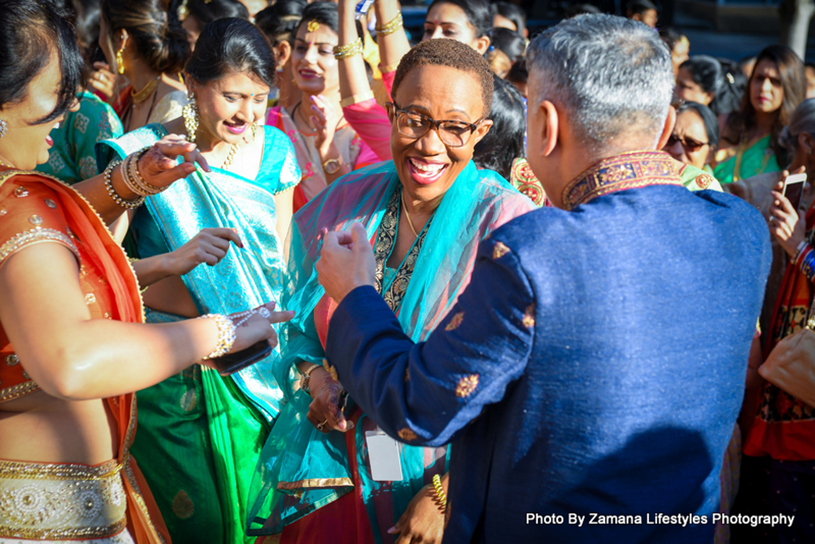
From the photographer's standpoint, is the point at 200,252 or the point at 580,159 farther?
the point at 200,252

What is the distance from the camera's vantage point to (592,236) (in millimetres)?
1107

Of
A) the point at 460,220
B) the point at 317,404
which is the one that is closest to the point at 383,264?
the point at 460,220

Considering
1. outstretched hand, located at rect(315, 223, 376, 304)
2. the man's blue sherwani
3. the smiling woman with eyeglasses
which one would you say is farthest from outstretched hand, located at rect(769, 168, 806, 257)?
outstretched hand, located at rect(315, 223, 376, 304)

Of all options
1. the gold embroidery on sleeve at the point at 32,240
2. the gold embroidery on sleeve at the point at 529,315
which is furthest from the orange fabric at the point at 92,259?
the gold embroidery on sleeve at the point at 529,315

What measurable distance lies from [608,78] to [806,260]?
1.83 metres

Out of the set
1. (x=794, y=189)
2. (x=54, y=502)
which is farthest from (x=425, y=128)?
(x=794, y=189)

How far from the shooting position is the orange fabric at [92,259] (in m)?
1.38

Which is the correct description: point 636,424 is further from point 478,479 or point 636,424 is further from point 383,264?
point 383,264

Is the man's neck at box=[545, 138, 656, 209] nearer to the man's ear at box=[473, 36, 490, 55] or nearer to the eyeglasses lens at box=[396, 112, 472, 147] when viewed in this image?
the eyeglasses lens at box=[396, 112, 472, 147]

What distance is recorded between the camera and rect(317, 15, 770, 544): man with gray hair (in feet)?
3.65

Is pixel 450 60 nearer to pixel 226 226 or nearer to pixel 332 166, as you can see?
pixel 226 226

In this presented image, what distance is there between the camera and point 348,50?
317 centimetres

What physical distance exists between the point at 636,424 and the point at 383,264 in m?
1.05

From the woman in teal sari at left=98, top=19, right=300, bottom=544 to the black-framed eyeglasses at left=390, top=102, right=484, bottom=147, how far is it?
953 mm
